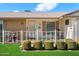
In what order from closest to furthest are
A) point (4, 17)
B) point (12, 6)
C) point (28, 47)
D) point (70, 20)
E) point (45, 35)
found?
point (28, 47) → point (70, 20) → point (45, 35) → point (4, 17) → point (12, 6)

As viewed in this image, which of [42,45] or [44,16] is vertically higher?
[44,16]

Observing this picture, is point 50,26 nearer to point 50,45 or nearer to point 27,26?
point 27,26

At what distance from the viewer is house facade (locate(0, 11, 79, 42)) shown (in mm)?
18156

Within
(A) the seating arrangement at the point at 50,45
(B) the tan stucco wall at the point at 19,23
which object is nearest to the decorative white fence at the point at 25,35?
(B) the tan stucco wall at the point at 19,23

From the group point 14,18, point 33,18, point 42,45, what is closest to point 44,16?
point 33,18

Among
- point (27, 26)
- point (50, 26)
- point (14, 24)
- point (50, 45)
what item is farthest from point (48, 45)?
point (14, 24)

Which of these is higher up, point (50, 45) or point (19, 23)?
point (19, 23)

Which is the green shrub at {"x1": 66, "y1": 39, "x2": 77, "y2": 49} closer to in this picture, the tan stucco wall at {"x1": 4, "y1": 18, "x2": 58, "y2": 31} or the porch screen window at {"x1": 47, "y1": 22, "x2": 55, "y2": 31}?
the tan stucco wall at {"x1": 4, "y1": 18, "x2": 58, "y2": 31}

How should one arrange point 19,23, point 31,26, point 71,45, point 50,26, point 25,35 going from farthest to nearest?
point 50,26 < point 19,23 < point 31,26 < point 25,35 < point 71,45

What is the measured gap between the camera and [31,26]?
1998 cm

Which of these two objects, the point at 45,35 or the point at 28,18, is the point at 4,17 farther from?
the point at 45,35

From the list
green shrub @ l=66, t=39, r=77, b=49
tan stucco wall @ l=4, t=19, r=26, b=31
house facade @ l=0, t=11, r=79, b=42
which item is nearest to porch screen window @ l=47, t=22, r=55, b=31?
house facade @ l=0, t=11, r=79, b=42

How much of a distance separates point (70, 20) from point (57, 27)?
11.4ft

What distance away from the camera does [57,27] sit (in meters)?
20.2
